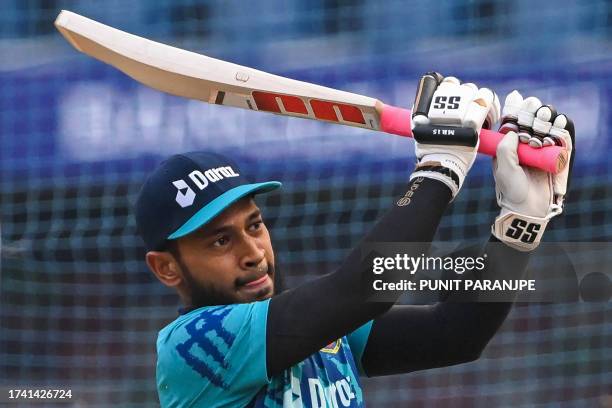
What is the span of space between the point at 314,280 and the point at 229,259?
0.19m

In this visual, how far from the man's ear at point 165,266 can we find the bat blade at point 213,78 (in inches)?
11.3

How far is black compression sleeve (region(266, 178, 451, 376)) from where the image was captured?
177 centimetres

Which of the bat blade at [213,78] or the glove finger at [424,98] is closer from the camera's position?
the glove finger at [424,98]

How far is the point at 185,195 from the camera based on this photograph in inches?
76.7

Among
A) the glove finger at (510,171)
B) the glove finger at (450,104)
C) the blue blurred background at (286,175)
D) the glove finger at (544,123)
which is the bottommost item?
the blue blurred background at (286,175)

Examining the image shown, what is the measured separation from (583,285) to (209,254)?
151 cm

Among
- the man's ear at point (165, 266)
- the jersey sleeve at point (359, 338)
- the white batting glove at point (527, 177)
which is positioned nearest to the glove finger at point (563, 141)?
the white batting glove at point (527, 177)

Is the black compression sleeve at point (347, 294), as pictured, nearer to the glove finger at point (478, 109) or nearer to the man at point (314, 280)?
the man at point (314, 280)

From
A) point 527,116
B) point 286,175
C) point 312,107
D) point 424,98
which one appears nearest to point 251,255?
point 312,107

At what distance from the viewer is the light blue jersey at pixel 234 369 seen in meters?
1.87

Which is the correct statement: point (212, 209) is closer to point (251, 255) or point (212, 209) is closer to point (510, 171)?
point (251, 255)

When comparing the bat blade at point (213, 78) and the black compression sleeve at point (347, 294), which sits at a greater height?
the bat blade at point (213, 78)

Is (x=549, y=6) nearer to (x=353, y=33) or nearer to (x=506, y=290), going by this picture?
(x=353, y=33)

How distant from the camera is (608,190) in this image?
384 cm
